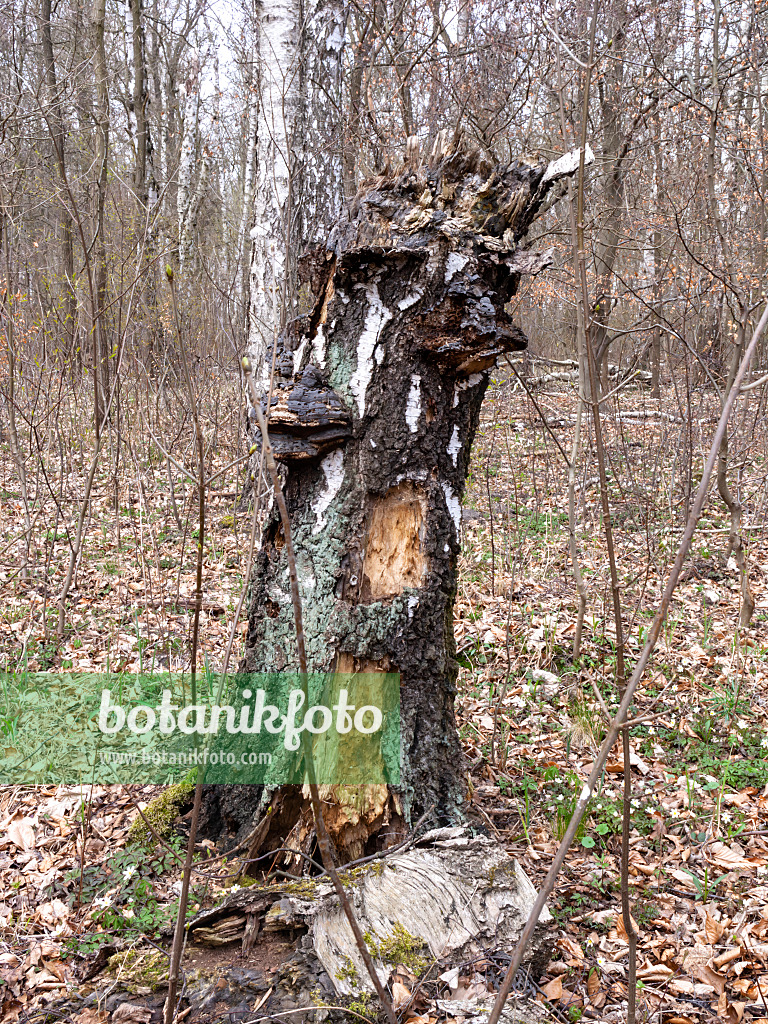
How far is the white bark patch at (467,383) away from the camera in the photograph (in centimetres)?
230

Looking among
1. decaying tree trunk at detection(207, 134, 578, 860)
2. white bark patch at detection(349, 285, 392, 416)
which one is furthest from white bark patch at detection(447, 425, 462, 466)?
white bark patch at detection(349, 285, 392, 416)

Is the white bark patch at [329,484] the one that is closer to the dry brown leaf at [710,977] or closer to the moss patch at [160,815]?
the moss patch at [160,815]

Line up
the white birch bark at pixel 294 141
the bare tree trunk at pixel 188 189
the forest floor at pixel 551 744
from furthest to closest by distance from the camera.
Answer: the bare tree trunk at pixel 188 189, the white birch bark at pixel 294 141, the forest floor at pixel 551 744

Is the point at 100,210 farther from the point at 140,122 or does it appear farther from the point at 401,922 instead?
the point at 140,122

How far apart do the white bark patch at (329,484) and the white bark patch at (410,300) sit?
508mm

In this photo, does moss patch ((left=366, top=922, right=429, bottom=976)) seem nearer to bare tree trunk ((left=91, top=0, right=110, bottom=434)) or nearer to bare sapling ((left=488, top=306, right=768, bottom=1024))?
bare sapling ((left=488, top=306, right=768, bottom=1024))

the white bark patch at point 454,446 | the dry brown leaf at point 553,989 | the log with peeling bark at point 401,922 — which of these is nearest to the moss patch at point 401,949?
the log with peeling bark at point 401,922

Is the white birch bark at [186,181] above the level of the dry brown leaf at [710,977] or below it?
above

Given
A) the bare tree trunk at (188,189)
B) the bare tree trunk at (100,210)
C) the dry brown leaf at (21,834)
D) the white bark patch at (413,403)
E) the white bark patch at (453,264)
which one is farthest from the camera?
the bare tree trunk at (188,189)

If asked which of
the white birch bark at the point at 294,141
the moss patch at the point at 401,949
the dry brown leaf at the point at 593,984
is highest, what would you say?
the white birch bark at the point at 294,141

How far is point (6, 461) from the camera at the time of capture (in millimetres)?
7148

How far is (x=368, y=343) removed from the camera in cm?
223

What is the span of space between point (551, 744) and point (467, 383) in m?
1.79

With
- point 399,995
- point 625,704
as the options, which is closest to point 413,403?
point 625,704
